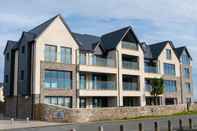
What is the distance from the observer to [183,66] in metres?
53.0

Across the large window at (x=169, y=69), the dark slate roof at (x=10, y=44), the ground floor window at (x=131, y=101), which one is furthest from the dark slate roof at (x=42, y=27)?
the large window at (x=169, y=69)

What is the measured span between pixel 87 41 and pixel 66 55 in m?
6.85

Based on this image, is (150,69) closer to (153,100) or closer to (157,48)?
(153,100)

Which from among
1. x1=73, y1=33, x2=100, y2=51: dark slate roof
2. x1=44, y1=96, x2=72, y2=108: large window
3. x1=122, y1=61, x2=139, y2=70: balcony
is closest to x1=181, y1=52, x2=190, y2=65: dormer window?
x1=122, y1=61, x2=139, y2=70: balcony

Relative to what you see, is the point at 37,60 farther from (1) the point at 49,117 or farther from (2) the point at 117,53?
(2) the point at 117,53

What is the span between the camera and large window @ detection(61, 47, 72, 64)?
115 ft

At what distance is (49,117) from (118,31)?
18.9 metres

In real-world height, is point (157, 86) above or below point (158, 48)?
below

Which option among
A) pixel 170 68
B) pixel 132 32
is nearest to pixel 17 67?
pixel 132 32

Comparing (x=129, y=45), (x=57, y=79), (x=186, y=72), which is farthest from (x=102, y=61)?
(x=186, y=72)

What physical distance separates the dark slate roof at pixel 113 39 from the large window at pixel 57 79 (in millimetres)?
9035

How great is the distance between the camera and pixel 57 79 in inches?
1345

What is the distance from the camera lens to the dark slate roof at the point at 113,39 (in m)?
41.6

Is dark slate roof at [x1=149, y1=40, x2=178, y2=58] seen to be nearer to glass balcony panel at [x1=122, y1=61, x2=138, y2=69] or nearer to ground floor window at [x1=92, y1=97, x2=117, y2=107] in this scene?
glass balcony panel at [x1=122, y1=61, x2=138, y2=69]
